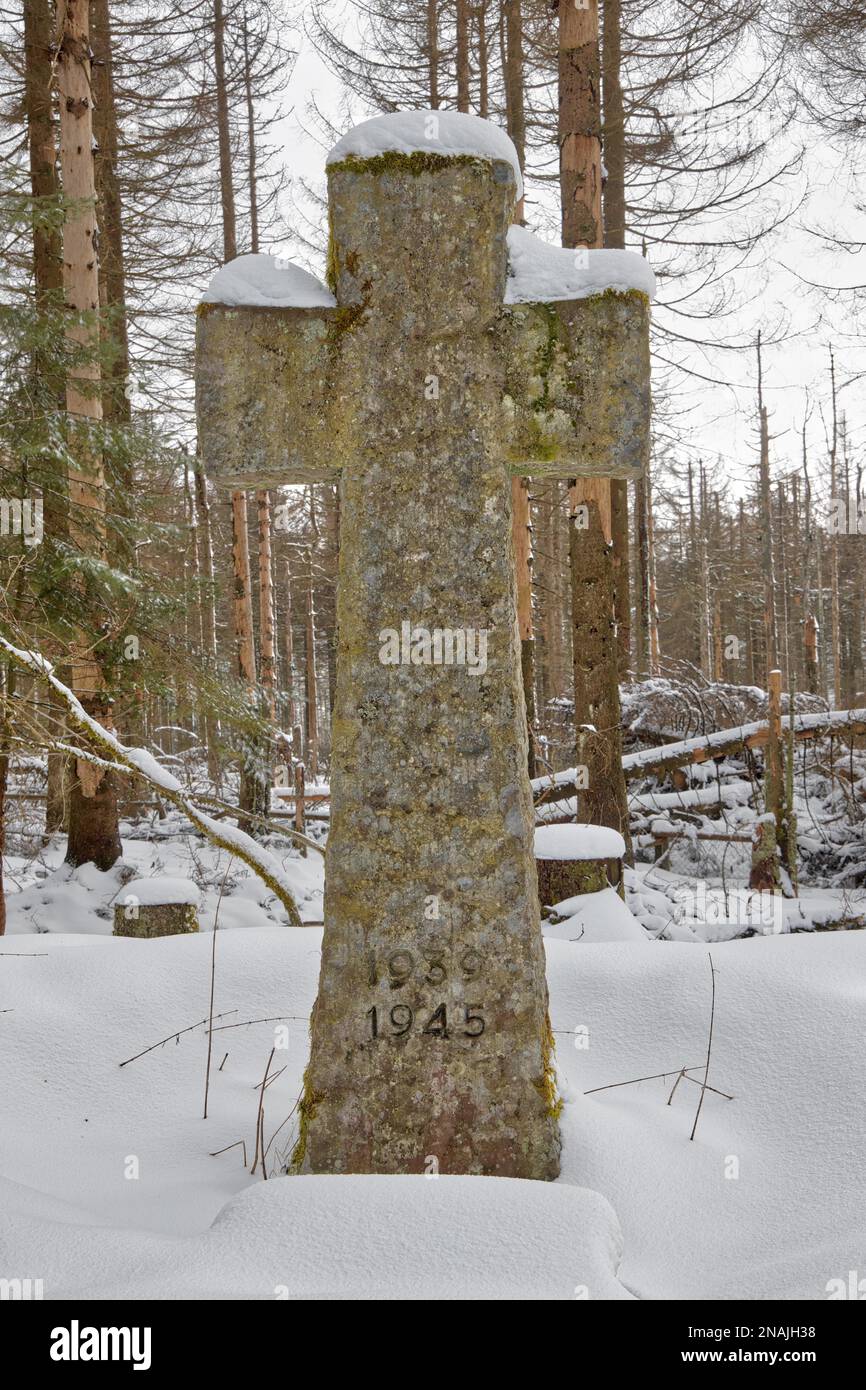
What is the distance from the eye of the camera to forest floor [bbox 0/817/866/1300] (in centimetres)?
181

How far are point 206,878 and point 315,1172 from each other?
7009 mm

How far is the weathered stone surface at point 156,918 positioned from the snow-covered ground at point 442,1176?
154cm

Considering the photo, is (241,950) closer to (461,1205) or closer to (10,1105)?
(10,1105)

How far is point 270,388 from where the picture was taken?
2.70 metres

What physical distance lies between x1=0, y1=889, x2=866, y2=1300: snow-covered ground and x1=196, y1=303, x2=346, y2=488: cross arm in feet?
6.31

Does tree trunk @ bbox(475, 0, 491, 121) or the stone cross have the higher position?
tree trunk @ bbox(475, 0, 491, 121)

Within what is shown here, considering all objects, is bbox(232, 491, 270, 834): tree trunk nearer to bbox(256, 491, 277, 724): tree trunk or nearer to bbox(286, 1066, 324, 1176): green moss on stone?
bbox(256, 491, 277, 724): tree trunk

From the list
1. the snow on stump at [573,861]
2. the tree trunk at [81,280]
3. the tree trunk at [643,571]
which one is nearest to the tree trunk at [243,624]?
the tree trunk at [81,280]

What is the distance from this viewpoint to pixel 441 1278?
68.2 inches

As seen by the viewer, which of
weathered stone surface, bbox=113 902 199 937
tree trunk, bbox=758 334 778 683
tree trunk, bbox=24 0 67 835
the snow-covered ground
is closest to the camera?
the snow-covered ground

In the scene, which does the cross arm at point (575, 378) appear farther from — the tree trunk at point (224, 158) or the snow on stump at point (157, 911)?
the tree trunk at point (224, 158)

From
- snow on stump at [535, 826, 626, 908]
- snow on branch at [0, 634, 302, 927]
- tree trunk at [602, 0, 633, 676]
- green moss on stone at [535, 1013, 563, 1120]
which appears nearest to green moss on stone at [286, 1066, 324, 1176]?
green moss on stone at [535, 1013, 563, 1120]

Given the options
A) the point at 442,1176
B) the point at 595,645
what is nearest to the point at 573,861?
the point at 595,645
